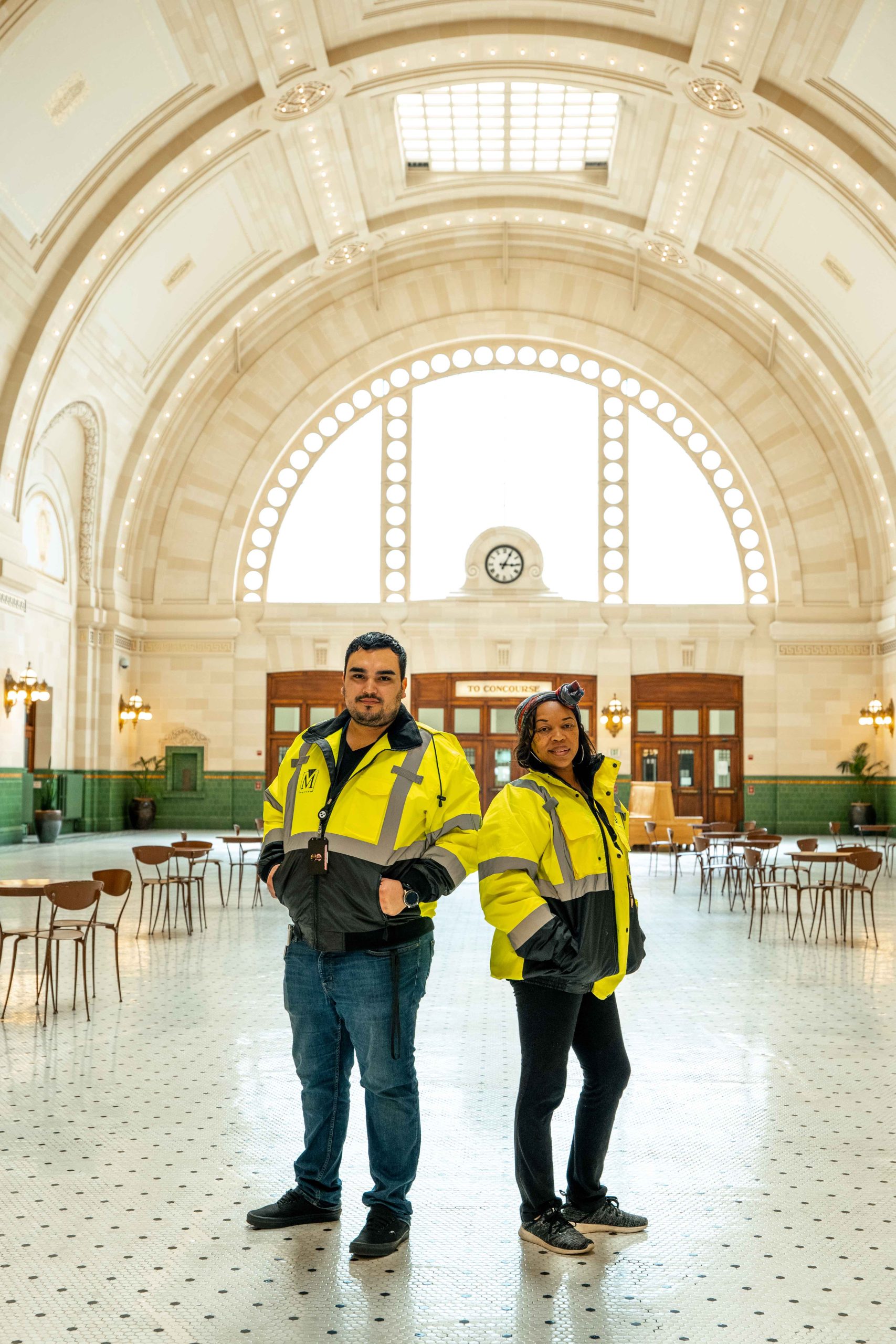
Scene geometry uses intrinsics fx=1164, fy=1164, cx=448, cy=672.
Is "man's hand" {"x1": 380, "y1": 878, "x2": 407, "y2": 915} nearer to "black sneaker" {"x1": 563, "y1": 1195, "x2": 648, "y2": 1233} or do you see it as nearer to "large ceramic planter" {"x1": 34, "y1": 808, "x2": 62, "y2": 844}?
"black sneaker" {"x1": 563, "y1": 1195, "x2": 648, "y2": 1233}

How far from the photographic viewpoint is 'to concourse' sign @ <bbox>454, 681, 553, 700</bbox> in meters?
27.1

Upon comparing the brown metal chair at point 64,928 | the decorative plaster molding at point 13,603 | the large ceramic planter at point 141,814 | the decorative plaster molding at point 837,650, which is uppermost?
the decorative plaster molding at point 13,603

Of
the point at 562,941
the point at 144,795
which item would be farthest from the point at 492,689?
the point at 562,941

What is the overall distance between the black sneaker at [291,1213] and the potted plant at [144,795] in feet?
76.2

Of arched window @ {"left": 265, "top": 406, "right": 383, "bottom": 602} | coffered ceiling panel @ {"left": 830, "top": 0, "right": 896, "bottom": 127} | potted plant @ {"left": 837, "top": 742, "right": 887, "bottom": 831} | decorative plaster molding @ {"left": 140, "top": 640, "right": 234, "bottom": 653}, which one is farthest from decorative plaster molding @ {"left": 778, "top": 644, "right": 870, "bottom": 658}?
decorative plaster molding @ {"left": 140, "top": 640, "right": 234, "bottom": 653}

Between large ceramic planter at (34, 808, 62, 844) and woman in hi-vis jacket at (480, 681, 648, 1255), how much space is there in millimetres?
19411

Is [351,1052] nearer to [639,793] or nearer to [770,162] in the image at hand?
[639,793]

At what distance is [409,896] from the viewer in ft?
11.7

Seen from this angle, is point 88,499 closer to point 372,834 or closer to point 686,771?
point 686,771

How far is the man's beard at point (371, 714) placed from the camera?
12.4 feet

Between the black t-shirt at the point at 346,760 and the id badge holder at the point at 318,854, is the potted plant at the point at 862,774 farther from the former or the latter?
the id badge holder at the point at 318,854

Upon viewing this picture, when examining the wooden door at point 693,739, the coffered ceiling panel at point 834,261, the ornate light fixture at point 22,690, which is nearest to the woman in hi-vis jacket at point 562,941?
the ornate light fixture at point 22,690

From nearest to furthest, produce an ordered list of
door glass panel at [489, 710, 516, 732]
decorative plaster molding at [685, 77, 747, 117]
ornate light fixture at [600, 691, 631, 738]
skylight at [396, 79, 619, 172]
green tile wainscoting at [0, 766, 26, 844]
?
1. decorative plaster molding at [685, 77, 747, 117]
2. green tile wainscoting at [0, 766, 26, 844]
3. skylight at [396, 79, 619, 172]
4. ornate light fixture at [600, 691, 631, 738]
5. door glass panel at [489, 710, 516, 732]

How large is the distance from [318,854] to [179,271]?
69.9 feet
